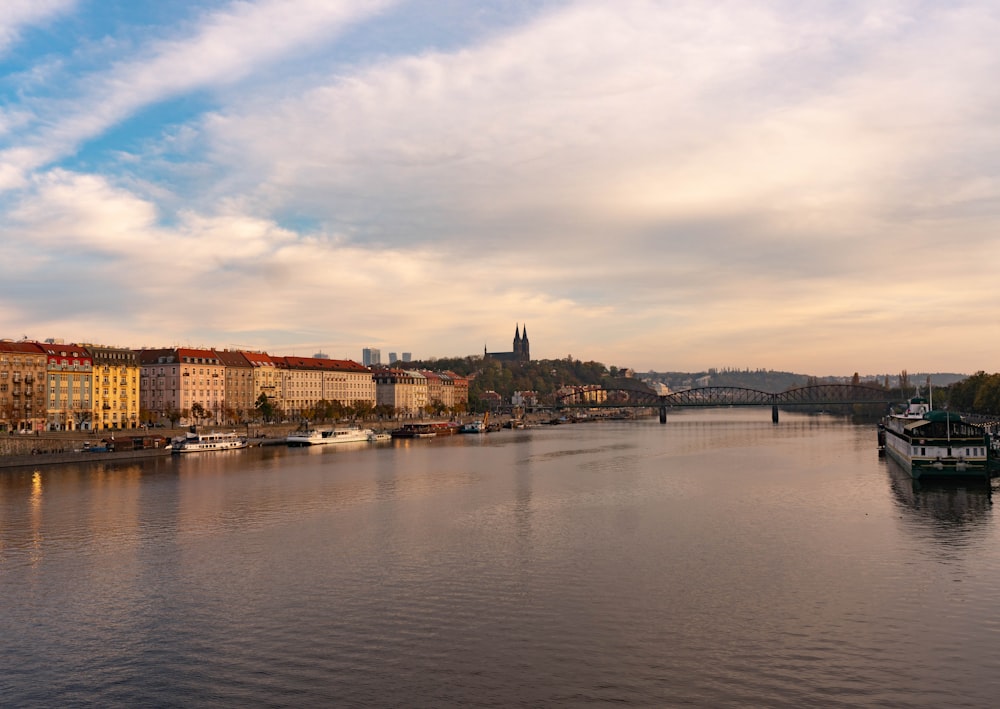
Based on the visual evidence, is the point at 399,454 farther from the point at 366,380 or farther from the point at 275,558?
the point at 366,380

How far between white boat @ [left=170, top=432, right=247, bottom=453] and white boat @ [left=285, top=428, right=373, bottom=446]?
7.63 meters

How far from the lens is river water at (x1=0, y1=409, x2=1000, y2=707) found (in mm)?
19016

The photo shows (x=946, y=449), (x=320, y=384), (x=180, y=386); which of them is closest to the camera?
(x=946, y=449)

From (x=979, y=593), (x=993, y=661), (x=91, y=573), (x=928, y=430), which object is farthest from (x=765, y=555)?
(x=928, y=430)

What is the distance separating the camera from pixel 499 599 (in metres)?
25.6

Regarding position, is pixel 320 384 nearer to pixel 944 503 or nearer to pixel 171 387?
pixel 171 387

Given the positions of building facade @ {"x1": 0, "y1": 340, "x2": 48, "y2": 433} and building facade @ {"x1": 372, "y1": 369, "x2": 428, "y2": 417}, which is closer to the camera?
building facade @ {"x1": 0, "y1": 340, "x2": 48, "y2": 433}

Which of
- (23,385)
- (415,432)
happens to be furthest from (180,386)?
(415,432)

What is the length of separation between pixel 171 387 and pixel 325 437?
3141 cm

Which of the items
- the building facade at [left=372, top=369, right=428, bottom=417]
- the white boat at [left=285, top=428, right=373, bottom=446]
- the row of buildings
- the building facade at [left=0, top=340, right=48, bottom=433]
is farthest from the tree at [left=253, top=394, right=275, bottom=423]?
the building facade at [left=372, top=369, right=428, bottom=417]

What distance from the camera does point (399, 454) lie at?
8806cm

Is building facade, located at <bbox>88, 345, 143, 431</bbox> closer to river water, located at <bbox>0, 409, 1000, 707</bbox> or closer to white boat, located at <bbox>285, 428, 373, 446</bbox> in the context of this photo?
white boat, located at <bbox>285, 428, 373, 446</bbox>

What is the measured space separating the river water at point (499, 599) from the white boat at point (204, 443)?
3564cm

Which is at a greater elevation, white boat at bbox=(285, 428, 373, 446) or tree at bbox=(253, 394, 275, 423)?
tree at bbox=(253, 394, 275, 423)
